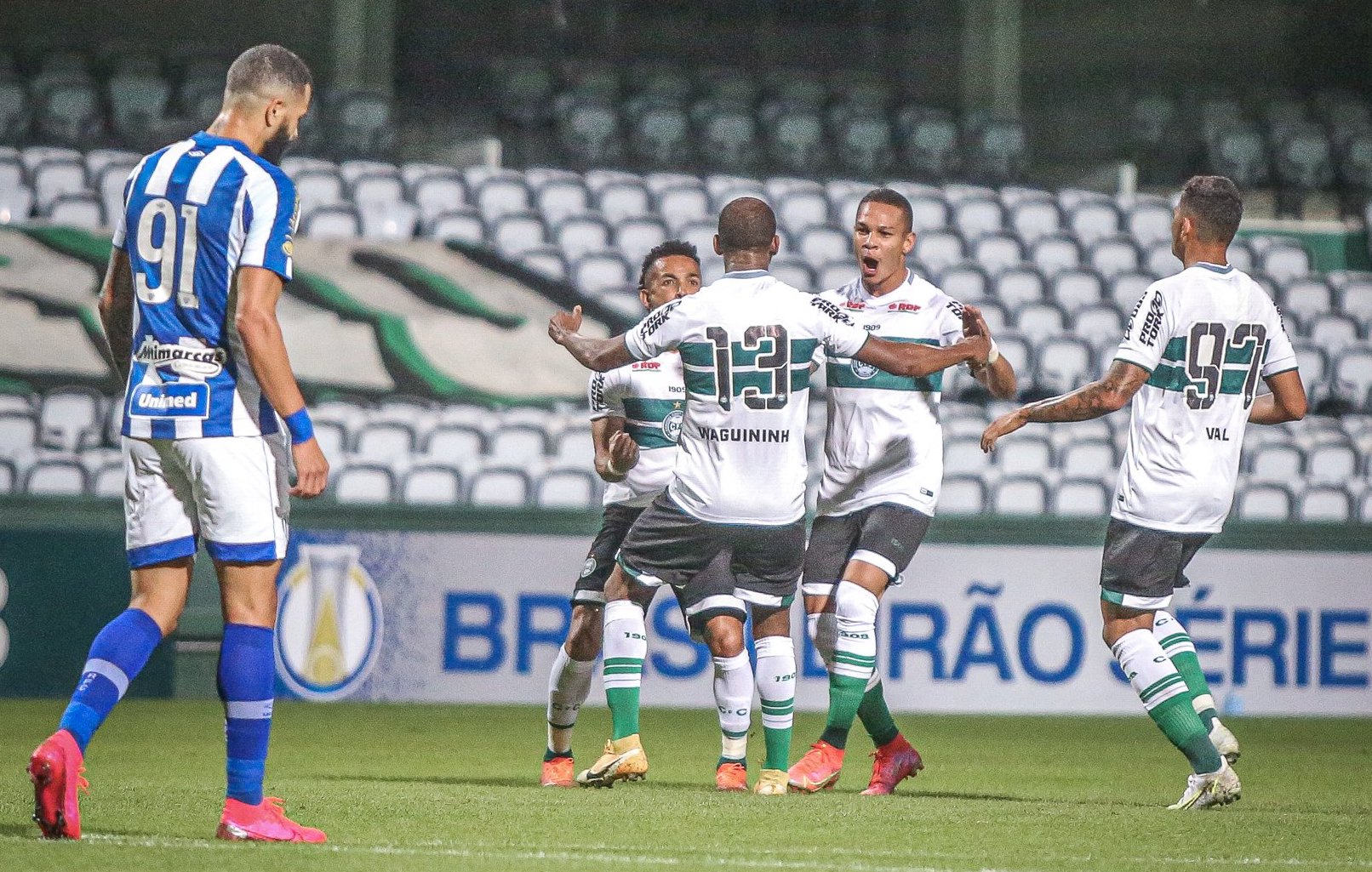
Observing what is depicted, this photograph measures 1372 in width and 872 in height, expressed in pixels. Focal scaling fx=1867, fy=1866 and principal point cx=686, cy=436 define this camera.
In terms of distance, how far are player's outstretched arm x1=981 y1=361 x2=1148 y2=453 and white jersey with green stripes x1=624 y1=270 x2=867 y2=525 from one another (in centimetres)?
55

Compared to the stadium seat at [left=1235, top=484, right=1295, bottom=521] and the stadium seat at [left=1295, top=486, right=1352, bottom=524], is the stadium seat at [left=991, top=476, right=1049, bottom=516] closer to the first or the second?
the stadium seat at [left=1235, top=484, right=1295, bottom=521]

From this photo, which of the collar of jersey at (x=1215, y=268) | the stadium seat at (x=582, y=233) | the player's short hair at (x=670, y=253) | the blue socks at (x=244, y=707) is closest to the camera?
the blue socks at (x=244, y=707)

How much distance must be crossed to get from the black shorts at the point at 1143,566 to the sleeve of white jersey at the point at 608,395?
1.80 meters

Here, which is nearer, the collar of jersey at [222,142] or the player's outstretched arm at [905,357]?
the collar of jersey at [222,142]

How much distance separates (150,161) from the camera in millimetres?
4746

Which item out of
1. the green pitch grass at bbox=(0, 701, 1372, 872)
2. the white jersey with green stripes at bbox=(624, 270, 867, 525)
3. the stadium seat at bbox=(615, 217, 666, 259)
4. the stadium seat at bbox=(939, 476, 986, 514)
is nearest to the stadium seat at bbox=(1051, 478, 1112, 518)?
the stadium seat at bbox=(939, 476, 986, 514)

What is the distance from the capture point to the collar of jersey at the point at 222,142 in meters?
4.73

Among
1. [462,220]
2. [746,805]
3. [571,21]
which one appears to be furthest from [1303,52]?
[746,805]

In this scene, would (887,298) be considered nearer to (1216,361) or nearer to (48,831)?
(1216,361)

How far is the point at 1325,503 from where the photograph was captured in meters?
12.8

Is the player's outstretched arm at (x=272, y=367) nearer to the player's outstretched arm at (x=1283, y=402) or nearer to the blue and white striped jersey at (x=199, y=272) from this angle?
the blue and white striped jersey at (x=199, y=272)

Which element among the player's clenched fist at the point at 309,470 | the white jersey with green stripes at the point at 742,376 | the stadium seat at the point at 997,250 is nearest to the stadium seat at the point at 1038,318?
the stadium seat at the point at 997,250

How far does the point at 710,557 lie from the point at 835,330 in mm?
872

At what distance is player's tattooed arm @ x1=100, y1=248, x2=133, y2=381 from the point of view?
4.88 meters
